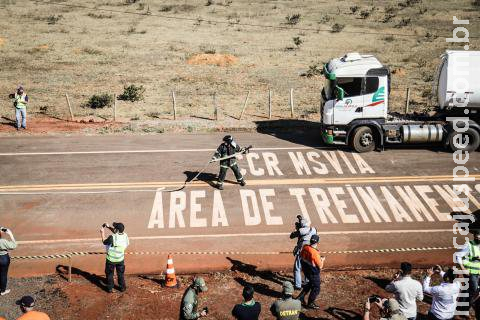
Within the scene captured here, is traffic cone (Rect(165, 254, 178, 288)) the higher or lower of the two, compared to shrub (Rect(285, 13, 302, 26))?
lower

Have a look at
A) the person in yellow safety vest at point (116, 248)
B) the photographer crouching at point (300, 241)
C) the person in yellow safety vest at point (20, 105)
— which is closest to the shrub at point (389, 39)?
the person in yellow safety vest at point (20, 105)

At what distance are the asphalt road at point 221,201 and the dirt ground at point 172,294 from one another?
60 cm

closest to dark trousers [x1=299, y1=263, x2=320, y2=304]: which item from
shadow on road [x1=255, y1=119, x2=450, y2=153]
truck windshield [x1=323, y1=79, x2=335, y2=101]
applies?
truck windshield [x1=323, y1=79, x2=335, y2=101]

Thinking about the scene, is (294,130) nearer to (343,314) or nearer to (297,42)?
(343,314)

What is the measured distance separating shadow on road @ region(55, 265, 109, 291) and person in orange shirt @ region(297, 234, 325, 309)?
15.9ft

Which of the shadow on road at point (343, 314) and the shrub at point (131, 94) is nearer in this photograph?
the shadow on road at point (343, 314)

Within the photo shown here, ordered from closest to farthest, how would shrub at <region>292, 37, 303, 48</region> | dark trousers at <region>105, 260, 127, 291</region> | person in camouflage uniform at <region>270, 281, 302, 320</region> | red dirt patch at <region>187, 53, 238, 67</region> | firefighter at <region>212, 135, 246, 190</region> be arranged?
1. person in camouflage uniform at <region>270, 281, 302, 320</region>
2. dark trousers at <region>105, 260, 127, 291</region>
3. firefighter at <region>212, 135, 246, 190</region>
4. red dirt patch at <region>187, 53, 238, 67</region>
5. shrub at <region>292, 37, 303, 48</region>

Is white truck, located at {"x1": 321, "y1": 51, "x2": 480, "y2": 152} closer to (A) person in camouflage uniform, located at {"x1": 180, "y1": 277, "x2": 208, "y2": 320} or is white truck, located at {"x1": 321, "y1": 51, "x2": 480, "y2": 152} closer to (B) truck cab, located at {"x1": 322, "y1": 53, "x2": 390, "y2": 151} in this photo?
(B) truck cab, located at {"x1": 322, "y1": 53, "x2": 390, "y2": 151}

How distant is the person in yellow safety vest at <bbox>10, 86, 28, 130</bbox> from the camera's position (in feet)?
73.7

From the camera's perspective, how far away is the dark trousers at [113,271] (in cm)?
1112

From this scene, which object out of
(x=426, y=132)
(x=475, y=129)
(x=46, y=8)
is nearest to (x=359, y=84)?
(x=426, y=132)

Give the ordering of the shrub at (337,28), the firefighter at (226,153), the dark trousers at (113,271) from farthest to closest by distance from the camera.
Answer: the shrub at (337,28), the firefighter at (226,153), the dark trousers at (113,271)

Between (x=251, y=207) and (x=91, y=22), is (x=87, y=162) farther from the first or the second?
(x=91, y=22)

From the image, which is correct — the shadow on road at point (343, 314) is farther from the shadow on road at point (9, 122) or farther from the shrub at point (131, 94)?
the shrub at point (131, 94)
